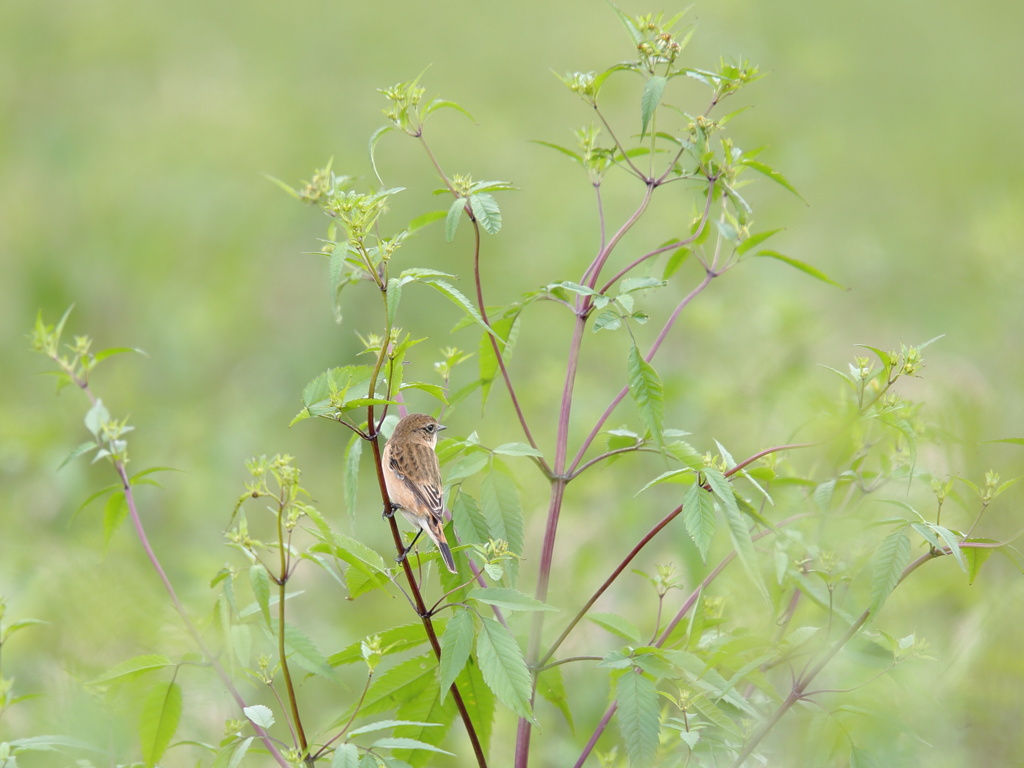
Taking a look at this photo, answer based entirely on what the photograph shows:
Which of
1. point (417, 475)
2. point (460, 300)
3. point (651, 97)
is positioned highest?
point (651, 97)

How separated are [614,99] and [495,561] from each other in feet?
16.8

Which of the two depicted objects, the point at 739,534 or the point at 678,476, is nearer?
the point at 739,534

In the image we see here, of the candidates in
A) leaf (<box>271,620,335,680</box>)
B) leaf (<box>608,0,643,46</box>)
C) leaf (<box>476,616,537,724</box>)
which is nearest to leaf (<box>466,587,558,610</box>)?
leaf (<box>476,616,537,724</box>)

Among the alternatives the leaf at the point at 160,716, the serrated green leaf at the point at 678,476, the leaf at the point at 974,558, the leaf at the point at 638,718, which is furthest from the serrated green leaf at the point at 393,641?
the leaf at the point at 974,558

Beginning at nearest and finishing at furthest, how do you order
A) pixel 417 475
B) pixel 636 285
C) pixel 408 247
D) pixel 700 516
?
pixel 700 516
pixel 636 285
pixel 417 475
pixel 408 247

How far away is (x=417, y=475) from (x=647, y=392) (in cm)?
63

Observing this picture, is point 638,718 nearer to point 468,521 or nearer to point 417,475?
point 468,521

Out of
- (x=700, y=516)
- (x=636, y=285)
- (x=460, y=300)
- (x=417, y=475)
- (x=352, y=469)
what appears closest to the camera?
(x=460, y=300)

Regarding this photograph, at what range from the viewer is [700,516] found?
5.27 ft

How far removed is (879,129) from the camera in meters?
8.55

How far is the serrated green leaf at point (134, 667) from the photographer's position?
1633mm

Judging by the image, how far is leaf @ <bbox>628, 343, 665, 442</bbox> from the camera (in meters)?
1.66

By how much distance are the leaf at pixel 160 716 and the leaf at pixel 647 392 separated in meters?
0.95

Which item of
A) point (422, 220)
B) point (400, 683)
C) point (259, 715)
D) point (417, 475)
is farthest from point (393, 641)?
point (422, 220)
